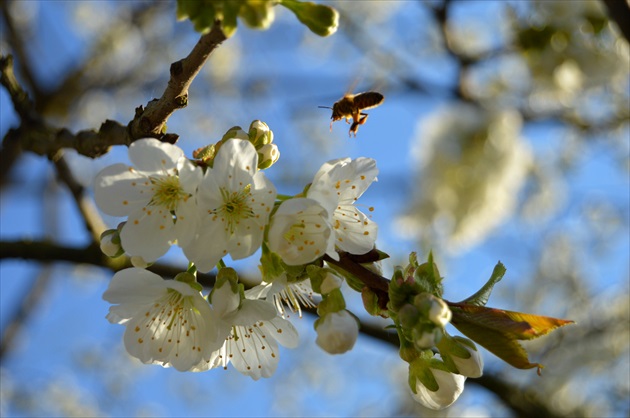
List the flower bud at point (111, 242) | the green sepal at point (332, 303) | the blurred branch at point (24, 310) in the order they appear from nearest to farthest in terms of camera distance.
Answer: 1. the green sepal at point (332, 303)
2. the flower bud at point (111, 242)
3. the blurred branch at point (24, 310)

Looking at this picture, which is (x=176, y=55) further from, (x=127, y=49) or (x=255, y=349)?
(x=255, y=349)

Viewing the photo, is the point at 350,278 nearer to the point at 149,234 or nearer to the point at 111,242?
the point at 149,234

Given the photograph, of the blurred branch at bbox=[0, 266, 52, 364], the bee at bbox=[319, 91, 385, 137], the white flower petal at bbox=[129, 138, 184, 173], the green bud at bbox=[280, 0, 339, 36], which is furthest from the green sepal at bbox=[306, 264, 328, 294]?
the blurred branch at bbox=[0, 266, 52, 364]

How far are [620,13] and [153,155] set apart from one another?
6.18 ft

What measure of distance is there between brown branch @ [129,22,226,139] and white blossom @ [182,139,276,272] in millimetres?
135

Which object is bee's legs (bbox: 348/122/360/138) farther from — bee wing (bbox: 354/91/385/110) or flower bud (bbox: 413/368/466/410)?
flower bud (bbox: 413/368/466/410)

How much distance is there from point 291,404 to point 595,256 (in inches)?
179

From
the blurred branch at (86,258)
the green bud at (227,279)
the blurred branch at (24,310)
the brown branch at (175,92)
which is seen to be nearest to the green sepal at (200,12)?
the brown branch at (175,92)

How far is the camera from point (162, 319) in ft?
4.68

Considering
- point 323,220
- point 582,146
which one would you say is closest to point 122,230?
point 323,220

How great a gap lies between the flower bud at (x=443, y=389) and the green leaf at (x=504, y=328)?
0.14m

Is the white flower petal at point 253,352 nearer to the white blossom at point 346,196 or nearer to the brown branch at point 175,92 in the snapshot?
the white blossom at point 346,196

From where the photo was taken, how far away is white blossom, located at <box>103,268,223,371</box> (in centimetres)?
130

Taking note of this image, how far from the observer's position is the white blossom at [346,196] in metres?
1.30
